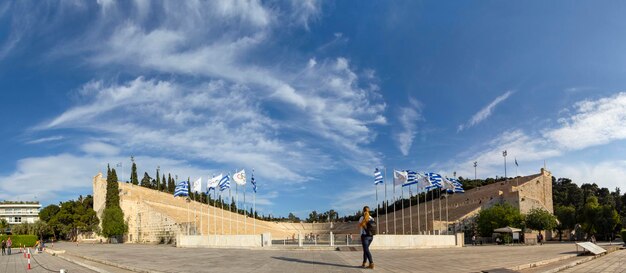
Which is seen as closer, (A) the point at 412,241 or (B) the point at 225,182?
(A) the point at 412,241

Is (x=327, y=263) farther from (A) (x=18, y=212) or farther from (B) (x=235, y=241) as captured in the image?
(A) (x=18, y=212)

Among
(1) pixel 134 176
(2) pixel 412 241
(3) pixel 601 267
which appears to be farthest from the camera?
(1) pixel 134 176

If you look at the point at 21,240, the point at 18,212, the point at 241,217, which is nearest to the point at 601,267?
the point at 21,240

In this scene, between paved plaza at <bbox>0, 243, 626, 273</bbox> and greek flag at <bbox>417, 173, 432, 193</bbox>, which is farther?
greek flag at <bbox>417, 173, 432, 193</bbox>

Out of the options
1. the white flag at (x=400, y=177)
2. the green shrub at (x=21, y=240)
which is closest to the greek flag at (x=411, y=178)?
the white flag at (x=400, y=177)

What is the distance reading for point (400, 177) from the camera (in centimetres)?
4191

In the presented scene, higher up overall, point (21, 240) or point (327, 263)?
point (327, 263)

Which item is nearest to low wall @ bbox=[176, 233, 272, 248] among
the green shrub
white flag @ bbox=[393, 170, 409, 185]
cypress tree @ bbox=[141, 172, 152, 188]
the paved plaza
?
the paved plaza

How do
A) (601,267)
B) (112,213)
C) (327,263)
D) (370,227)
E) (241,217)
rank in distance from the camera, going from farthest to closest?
1. (241,217)
2. (112,213)
3. (327,263)
4. (601,267)
5. (370,227)

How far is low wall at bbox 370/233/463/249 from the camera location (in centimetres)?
2808

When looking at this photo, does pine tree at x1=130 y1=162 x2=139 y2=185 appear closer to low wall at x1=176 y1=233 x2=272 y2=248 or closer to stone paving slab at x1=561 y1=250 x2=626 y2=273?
low wall at x1=176 y1=233 x2=272 y2=248

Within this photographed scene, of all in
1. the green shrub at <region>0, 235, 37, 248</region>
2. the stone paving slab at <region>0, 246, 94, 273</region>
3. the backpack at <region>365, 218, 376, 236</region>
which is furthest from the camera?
the green shrub at <region>0, 235, 37, 248</region>

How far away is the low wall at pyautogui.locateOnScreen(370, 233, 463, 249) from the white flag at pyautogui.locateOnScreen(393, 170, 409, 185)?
8689mm

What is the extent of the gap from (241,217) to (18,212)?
83521mm
